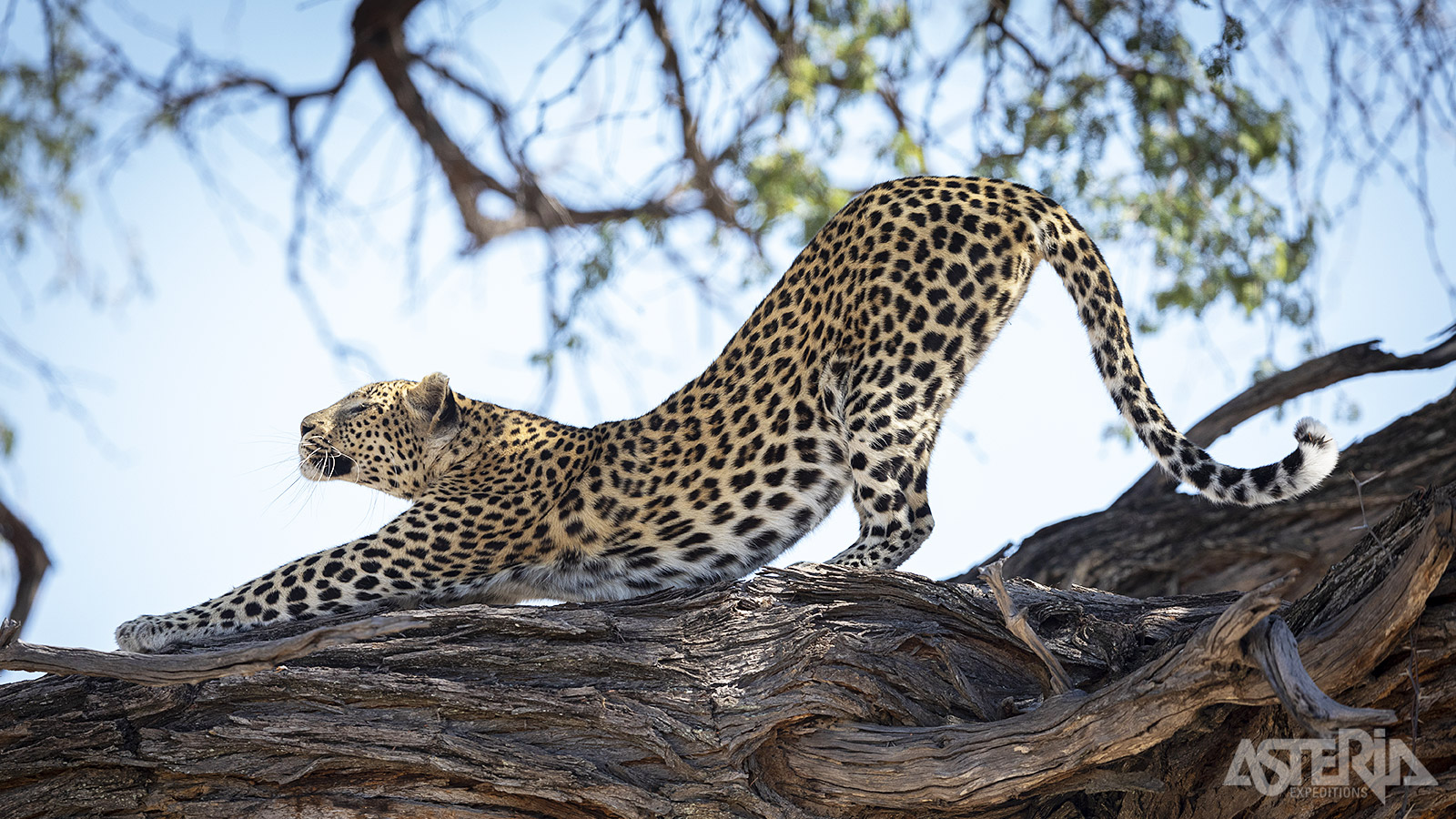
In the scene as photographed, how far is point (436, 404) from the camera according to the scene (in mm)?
7309

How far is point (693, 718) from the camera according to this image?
15.3ft

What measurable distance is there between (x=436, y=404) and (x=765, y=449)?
80.7 inches

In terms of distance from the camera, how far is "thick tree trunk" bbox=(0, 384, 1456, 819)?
3959 millimetres

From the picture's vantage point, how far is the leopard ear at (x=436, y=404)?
287 inches

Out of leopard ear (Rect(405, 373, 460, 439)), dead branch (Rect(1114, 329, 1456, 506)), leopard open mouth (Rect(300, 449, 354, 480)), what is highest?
leopard ear (Rect(405, 373, 460, 439))

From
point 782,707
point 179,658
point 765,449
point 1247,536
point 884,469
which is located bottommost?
point 782,707

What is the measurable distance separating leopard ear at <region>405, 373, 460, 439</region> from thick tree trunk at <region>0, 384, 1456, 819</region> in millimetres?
2485

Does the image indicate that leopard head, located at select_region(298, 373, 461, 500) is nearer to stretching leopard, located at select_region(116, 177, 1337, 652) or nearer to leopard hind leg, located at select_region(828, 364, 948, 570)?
stretching leopard, located at select_region(116, 177, 1337, 652)

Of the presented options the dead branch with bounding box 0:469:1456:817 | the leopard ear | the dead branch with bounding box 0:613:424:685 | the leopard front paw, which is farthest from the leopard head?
the dead branch with bounding box 0:613:424:685

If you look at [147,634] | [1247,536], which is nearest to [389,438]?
[147,634]

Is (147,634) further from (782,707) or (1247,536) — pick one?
(1247,536)

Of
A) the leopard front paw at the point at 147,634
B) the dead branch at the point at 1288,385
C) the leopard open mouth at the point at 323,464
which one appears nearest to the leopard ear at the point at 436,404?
the leopard open mouth at the point at 323,464

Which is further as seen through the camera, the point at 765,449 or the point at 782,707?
the point at 765,449

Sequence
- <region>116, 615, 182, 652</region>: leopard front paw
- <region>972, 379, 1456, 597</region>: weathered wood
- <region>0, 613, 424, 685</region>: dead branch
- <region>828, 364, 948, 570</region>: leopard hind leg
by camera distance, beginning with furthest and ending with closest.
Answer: <region>972, 379, 1456, 597</region>: weathered wood, <region>828, 364, 948, 570</region>: leopard hind leg, <region>116, 615, 182, 652</region>: leopard front paw, <region>0, 613, 424, 685</region>: dead branch
